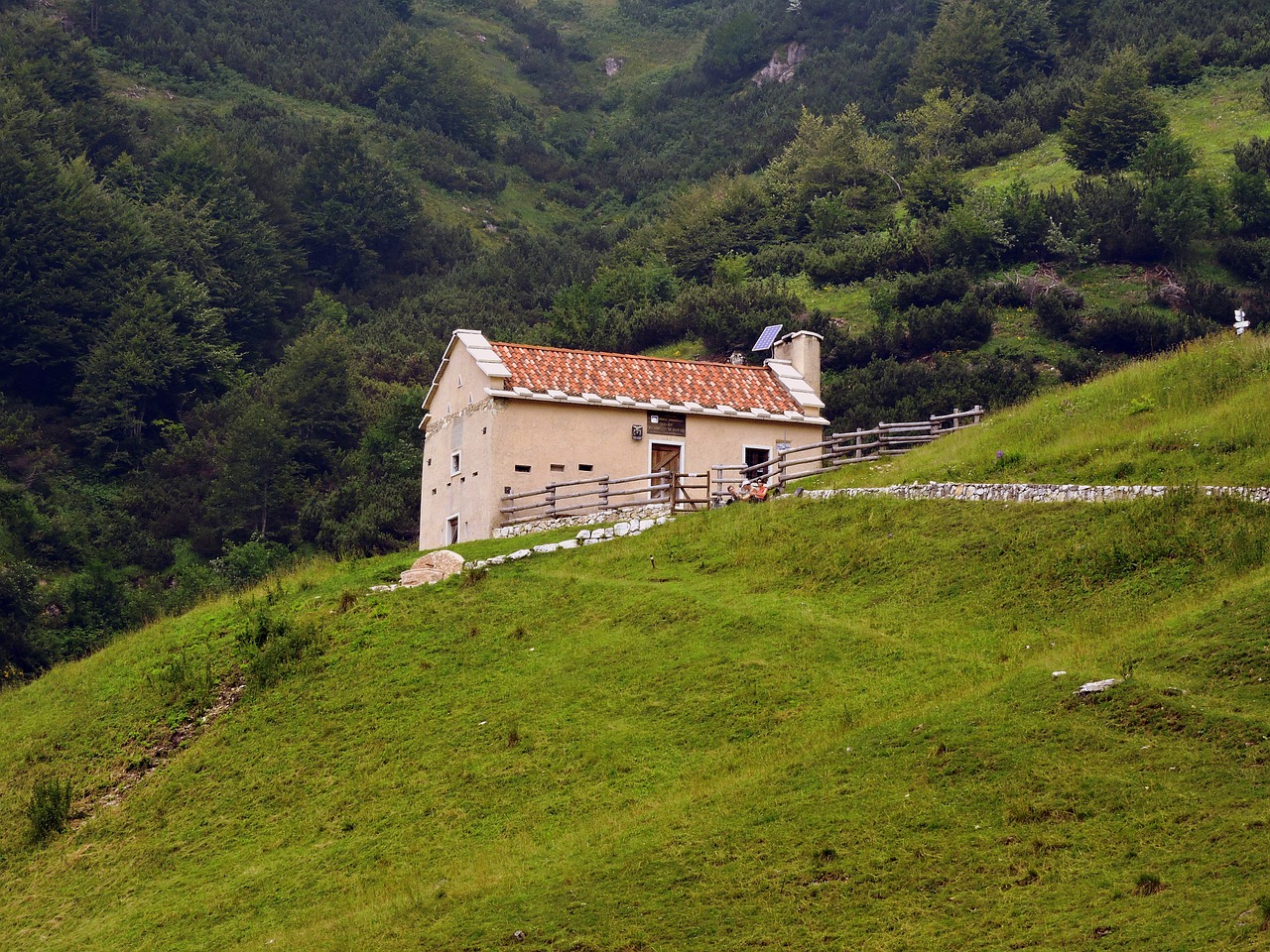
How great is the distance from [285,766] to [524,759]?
4999 mm

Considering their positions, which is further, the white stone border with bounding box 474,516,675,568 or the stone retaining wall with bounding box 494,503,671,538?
the stone retaining wall with bounding box 494,503,671,538

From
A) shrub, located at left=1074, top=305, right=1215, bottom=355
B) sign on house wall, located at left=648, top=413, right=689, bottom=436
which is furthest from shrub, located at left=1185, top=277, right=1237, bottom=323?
sign on house wall, located at left=648, top=413, right=689, bottom=436

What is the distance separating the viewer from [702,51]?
129375 mm

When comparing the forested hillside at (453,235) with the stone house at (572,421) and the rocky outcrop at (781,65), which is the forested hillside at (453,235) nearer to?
the rocky outcrop at (781,65)

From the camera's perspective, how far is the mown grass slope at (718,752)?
16359 millimetres

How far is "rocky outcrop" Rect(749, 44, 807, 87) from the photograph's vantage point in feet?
393

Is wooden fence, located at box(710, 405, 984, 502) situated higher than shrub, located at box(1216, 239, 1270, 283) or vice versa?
shrub, located at box(1216, 239, 1270, 283)

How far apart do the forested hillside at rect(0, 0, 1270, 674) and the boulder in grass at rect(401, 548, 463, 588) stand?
59.5 ft

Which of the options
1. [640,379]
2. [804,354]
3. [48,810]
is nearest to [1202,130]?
[804,354]

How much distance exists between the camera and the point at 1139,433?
29.5 m

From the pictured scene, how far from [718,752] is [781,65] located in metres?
107

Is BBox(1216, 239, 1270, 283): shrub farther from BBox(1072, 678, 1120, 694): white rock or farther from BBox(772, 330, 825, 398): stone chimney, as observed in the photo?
BBox(1072, 678, 1120, 694): white rock

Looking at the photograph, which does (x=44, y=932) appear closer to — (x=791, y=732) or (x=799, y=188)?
(x=791, y=732)

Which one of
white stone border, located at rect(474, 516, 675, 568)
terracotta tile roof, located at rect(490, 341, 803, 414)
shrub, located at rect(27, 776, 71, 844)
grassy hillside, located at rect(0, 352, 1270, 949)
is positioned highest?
terracotta tile roof, located at rect(490, 341, 803, 414)
